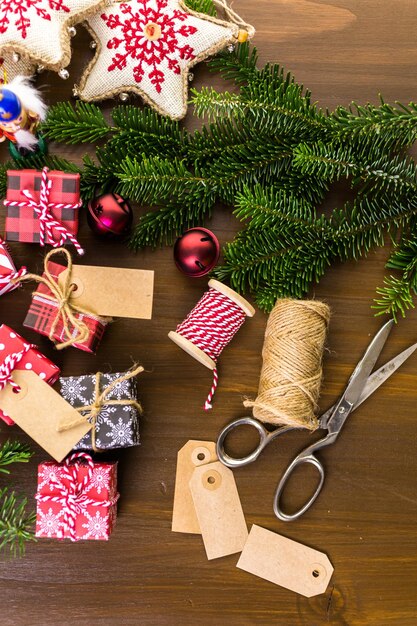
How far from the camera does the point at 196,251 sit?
108 cm

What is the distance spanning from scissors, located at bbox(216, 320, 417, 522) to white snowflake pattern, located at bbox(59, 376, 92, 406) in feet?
0.93

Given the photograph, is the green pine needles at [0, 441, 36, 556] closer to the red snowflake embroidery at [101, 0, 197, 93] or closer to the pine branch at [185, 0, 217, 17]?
the red snowflake embroidery at [101, 0, 197, 93]

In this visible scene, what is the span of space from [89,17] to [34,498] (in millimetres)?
967

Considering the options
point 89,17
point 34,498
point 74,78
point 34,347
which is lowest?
point 34,498

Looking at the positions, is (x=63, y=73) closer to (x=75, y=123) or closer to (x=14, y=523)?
(x=75, y=123)

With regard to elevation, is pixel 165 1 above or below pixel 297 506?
above

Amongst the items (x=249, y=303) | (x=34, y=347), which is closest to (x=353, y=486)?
(x=249, y=303)

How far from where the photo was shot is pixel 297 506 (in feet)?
3.84

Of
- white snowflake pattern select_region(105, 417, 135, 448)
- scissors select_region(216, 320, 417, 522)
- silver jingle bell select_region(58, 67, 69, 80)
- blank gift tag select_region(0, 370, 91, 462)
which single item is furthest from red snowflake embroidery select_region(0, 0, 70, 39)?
scissors select_region(216, 320, 417, 522)

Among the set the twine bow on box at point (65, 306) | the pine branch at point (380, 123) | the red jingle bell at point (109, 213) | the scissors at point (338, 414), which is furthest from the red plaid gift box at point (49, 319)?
the pine branch at point (380, 123)

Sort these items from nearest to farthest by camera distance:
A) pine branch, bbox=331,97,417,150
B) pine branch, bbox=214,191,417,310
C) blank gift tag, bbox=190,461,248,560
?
1. pine branch, bbox=331,97,417,150
2. pine branch, bbox=214,191,417,310
3. blank gift tag, bbox=190,461,248,560

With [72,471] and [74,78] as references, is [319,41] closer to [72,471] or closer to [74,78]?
[74,78]

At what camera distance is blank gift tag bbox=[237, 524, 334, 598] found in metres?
1.16

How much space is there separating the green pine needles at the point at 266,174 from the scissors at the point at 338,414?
99mm
